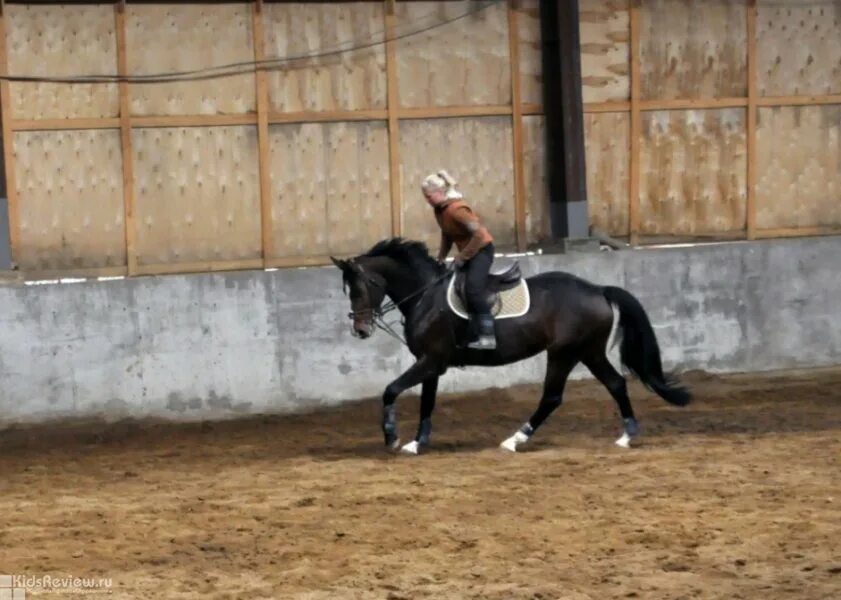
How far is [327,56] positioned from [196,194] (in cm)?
208

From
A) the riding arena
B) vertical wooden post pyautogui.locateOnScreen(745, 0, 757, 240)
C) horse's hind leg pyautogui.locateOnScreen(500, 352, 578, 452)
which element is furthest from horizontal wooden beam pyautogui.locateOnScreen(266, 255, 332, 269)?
vertical wooden post pyautogui.locateOnScreen(745, 0, 757, 240)

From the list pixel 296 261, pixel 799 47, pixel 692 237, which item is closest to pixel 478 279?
pixel 296 261

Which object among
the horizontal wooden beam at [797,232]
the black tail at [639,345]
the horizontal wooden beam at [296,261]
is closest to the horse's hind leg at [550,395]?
the black tail at [639,345]

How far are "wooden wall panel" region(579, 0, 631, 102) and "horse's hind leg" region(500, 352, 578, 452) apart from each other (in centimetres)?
548

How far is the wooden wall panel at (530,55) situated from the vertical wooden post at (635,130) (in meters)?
1.12

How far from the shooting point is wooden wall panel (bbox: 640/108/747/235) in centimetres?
1966

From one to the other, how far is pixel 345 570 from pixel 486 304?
192 inches

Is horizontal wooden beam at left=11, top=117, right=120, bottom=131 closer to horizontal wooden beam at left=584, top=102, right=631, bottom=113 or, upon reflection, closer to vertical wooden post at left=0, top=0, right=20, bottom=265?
vertical wooden post at left=0, top=0, right=20, bottom=265

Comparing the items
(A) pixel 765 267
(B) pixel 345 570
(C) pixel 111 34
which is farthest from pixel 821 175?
(B) pixel 345 570

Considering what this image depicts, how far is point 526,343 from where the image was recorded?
1445 centimetres

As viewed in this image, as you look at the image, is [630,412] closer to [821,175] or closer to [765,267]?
[765,267]

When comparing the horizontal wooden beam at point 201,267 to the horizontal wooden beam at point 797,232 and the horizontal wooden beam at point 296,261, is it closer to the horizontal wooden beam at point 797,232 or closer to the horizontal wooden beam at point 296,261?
the horizontal wooden beam at point 296,261

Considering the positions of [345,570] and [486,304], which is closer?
[345,570]

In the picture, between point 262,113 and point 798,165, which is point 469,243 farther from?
point 798,165
